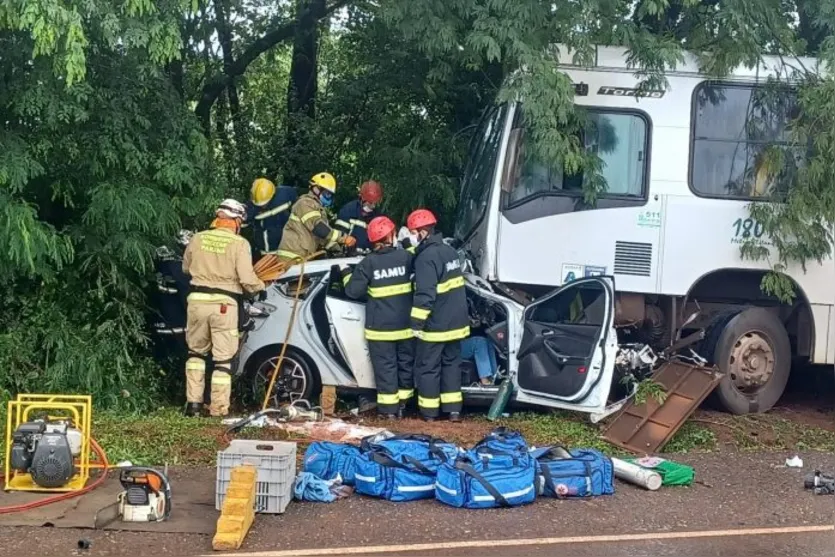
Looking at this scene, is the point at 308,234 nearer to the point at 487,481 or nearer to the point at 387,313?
the point at 387,313

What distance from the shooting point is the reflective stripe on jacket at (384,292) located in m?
8.75

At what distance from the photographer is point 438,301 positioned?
8680mm

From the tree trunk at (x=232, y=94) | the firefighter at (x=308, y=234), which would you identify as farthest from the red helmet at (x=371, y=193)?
the tree trunk at (x=232, y=94)

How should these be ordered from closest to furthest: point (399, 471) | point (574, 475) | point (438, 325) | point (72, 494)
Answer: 1. point (72, 494)
2. point (399, 471)
3. point (574, 475)
4. point (438, 325)

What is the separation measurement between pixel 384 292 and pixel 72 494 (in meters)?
3.18

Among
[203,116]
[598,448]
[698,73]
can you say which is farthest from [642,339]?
[203,116]

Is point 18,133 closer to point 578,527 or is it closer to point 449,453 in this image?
point 449,453

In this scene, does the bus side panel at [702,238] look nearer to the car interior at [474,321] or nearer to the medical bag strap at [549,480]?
the car interior at [474,321]

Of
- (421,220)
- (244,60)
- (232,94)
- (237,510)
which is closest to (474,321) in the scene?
(421,220)

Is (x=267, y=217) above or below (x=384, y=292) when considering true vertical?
above

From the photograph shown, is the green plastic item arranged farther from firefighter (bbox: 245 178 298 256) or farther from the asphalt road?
firefighter (bbox: 245 178 298 256)

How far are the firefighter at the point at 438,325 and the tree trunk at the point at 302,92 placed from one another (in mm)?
4762

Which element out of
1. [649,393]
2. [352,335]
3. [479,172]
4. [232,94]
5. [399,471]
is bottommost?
[399,471]

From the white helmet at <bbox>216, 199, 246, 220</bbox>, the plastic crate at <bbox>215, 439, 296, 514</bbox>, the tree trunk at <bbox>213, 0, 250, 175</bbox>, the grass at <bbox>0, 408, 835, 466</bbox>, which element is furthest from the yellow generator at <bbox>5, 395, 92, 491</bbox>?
the tree trunk at <bbox>213, 0, 250, 175</bbox>
